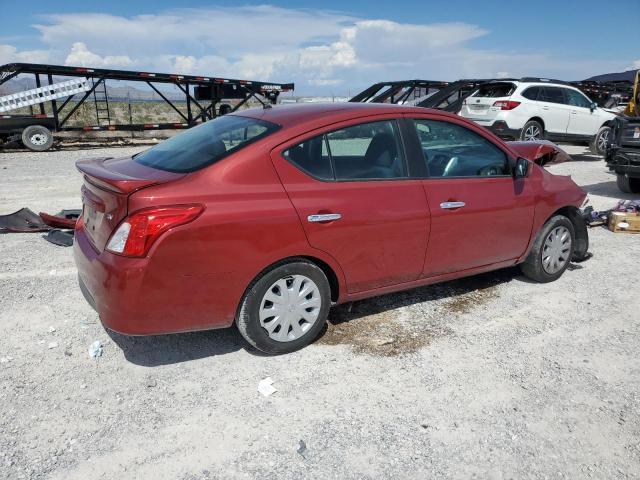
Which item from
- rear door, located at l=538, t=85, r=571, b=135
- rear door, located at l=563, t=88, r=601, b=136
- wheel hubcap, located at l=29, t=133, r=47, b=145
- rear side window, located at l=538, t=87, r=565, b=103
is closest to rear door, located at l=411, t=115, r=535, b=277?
rear door, located at l=538, t=85, r=571, b=135

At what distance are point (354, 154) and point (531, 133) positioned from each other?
423 inches

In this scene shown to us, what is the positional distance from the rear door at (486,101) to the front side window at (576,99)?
1.92 m

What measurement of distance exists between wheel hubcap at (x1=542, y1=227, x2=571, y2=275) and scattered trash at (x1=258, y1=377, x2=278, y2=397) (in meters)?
2.94

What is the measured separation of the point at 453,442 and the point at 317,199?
5.39 feet

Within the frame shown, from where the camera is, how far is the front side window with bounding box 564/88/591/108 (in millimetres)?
13688

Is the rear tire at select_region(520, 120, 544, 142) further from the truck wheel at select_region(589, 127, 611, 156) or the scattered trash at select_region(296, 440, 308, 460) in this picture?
the scattered trash at select_region(296, 440, 308, 460)

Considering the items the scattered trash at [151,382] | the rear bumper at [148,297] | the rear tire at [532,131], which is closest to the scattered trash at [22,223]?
the rear bumper at [148,297]

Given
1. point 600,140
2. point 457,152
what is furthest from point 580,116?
point 457,152

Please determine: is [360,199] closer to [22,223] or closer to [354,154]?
[354,154]

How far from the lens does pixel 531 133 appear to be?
12.9m

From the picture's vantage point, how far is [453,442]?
107 inches

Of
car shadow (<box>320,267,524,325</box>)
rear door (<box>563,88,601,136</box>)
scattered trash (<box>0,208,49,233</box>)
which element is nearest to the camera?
car shadow (<box>320,267,524,325</box>)

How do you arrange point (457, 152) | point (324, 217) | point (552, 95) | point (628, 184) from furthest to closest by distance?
point (552, 95)
point (628, 184)
point (457, 152)
point (324, 217)

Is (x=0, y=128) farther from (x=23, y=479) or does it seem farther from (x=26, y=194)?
(x=23, y=479)
